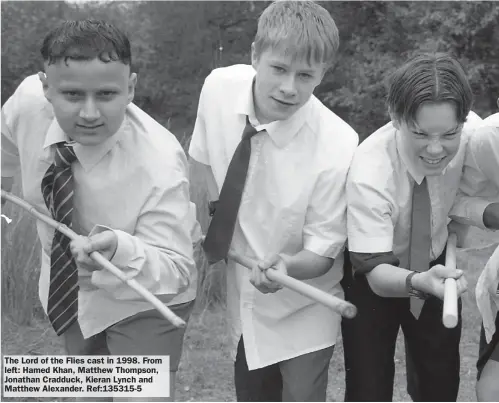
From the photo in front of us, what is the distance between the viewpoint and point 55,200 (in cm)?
297

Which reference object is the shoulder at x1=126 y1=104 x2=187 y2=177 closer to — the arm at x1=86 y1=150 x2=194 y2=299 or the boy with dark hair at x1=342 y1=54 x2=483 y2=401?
the arm at x1=86 y1=150 x2=194 y2=299

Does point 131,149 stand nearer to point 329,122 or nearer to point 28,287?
point 329,122

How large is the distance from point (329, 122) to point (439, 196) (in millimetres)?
474

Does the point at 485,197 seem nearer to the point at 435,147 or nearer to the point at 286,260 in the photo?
the point at 435,147

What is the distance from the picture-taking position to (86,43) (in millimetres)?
2912

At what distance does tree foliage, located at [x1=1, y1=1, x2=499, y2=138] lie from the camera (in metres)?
11.4

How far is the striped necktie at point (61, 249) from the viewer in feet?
9.71

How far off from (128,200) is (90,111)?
33 cm

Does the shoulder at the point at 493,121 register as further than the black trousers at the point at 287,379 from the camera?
No

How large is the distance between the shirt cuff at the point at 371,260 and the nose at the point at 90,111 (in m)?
1.01

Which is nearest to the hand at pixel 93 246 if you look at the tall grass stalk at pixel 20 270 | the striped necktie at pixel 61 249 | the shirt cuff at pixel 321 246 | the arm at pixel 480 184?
the striped necktie at pixel 61 249

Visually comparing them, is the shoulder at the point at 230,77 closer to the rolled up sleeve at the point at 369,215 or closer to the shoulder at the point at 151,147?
the shoulder at the point at 151,147

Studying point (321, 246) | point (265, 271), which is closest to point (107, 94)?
point (265, 271)

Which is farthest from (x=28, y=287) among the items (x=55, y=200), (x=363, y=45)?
(x=363, y=45)
